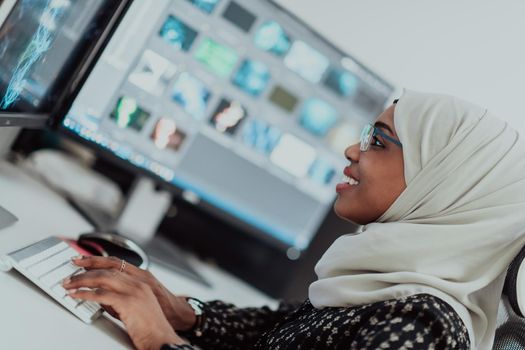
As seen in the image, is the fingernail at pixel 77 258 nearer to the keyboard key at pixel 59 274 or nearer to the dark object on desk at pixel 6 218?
Result: the keyboard key at pixel 59 274

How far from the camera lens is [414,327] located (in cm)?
75

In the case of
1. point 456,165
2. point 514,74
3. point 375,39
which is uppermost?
point 514,74

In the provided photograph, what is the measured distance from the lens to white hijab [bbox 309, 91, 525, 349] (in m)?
0.89

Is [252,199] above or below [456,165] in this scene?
below

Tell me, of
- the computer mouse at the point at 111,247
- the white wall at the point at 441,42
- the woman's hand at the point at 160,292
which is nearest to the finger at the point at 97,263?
the woman's hand at the point at 160,292

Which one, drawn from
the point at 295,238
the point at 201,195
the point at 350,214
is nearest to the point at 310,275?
the point at 295,238

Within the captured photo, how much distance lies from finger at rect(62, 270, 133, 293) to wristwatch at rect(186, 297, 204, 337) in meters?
0.26

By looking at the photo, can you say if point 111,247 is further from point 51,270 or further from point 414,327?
point 414,327

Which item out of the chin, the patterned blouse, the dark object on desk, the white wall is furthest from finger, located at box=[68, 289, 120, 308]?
the white wall

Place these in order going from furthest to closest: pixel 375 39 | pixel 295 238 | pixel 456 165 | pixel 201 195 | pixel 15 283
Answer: pixel 375 39, pixel 295 238, pixel 201 195, pixel 456 165, pixel 15 283

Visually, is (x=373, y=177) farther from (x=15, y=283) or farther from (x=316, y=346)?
(x=15, y=283)

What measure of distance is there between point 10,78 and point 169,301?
446mm

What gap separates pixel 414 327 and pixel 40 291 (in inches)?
19.4

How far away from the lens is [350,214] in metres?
1.11
